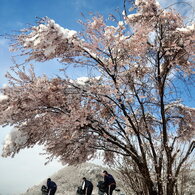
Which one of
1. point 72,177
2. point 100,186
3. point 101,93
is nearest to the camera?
point 101,93

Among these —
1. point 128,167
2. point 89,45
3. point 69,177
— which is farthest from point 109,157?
point 69,177

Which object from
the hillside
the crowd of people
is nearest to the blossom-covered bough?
the crowd of people

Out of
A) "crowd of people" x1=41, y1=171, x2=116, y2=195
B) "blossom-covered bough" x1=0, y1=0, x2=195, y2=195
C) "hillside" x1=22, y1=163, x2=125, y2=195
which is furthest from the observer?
"hillside" x1=22, y1=163, x2=125, y2=195

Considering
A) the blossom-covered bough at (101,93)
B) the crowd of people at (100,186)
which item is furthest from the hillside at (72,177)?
the blossom-covered bough at (101,93)

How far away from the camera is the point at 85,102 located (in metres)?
6.39

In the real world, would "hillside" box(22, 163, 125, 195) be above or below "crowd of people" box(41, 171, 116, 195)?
above

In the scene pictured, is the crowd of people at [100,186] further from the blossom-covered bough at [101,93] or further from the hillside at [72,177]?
the hillside at [72,177]

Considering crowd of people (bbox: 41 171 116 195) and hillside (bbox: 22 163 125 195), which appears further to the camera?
hillside (bbox: 22 163 125 195)

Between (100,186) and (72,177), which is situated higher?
(72,177)

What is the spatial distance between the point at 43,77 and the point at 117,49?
2.17m

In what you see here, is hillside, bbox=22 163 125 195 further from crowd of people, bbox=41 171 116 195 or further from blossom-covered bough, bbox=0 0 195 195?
blossom-covered bough, bbox=0 0 195 195

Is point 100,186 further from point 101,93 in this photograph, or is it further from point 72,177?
point 72,177

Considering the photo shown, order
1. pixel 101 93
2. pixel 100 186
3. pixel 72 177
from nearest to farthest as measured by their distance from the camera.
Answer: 1. pixel 101 93
2. pixel 100 186
3. pixel 72 177

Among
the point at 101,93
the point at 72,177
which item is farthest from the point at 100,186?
the point at 72,177
